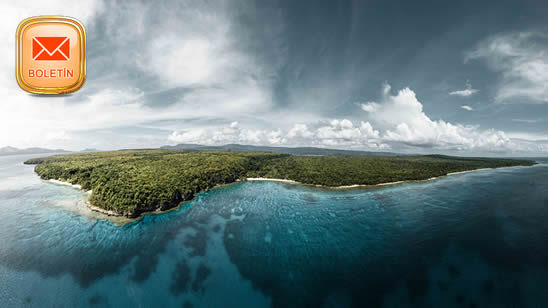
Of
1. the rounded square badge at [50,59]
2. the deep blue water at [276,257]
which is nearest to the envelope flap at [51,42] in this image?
the rounded square badge at [50,59]

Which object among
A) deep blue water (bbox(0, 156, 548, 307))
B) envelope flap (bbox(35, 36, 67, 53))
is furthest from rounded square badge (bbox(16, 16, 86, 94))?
deep blue water (bbox(0, 156, 548, 307))

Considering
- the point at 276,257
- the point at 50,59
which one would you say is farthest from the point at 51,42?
the point at 276,257

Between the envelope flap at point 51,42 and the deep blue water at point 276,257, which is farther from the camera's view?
the deep blue water at point 276,257

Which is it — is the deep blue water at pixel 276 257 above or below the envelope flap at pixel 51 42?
below

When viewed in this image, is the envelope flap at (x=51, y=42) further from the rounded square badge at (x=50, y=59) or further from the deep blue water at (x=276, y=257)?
the deep blue water at (x=276, y=257)

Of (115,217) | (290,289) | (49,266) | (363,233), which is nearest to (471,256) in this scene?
(363,233)
